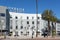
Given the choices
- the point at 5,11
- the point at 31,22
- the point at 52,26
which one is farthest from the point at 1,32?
the point at 52,26

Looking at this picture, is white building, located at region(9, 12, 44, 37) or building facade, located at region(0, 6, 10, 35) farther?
white building, located at region(9, 12, 44, 37)

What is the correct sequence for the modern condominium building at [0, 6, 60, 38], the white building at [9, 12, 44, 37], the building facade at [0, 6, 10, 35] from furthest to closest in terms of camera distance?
the white building at [9, 12, 44, 37], the modern condominium building at [0, 6, 60, 38], the building facade at [0, 6, 10, 35]

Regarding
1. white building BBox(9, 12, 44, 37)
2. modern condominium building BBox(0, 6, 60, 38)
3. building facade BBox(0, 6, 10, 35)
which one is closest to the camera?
building facade BBox(0, 6, 10, 35)

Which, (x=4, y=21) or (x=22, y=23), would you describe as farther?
(x=22, y=23)

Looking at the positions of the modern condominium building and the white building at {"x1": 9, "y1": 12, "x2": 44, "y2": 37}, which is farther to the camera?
the white building at {"x1": 9, "y1": 12, "x2": 44, "y2": 37}

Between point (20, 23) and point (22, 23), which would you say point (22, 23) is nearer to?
point (22, 23)

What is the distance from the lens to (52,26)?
111 meters

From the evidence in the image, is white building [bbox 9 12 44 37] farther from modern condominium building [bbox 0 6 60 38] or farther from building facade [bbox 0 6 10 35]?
building facade [bbox 0 6 10 35]

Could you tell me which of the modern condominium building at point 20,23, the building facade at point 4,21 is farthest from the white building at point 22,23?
the building facade at point 4,21

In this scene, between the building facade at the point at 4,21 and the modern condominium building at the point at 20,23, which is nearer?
the building facade at the point at 4,21

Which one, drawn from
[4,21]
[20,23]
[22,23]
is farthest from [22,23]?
[4,21]

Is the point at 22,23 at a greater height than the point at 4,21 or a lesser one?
lesser

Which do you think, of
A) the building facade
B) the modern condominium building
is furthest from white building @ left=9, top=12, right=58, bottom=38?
the building facade

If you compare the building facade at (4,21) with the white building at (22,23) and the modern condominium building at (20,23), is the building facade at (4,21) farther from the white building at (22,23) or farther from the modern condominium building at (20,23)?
the white building at (22,23)
